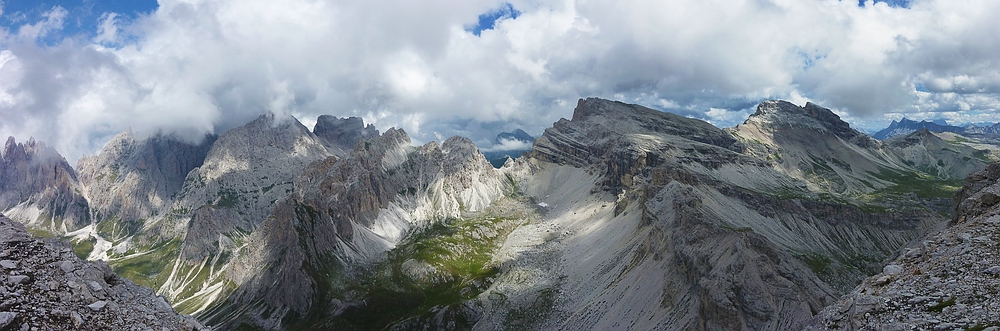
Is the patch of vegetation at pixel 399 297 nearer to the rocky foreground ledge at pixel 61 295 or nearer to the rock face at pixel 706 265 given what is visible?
the rock face at pixel 706 265

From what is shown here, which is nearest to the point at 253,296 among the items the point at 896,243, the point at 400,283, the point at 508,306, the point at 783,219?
the point at 400,283

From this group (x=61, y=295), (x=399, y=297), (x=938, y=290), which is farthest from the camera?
(x=399, y=297)

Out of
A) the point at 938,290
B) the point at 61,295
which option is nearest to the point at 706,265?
the point at 938,290

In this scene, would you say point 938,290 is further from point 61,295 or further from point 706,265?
point 706,265

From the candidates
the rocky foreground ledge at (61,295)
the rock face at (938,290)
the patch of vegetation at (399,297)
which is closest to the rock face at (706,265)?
the patch of vegetation at (399,297)

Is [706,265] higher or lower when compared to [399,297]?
higher

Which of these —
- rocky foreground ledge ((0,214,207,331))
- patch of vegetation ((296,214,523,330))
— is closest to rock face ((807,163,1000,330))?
rocky foreground ledge ((0,214,207,331))

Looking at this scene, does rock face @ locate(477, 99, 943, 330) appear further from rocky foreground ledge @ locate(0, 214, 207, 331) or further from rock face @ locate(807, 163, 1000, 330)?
rocky foreground ledge @ locate(0, 214, 207, 331)
